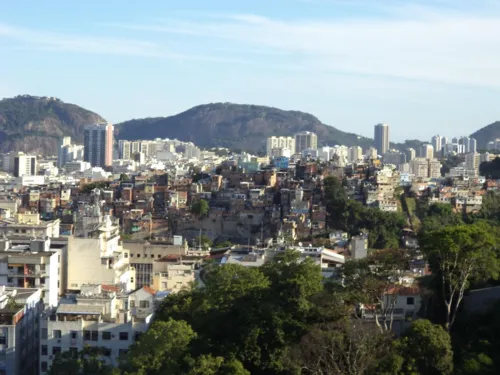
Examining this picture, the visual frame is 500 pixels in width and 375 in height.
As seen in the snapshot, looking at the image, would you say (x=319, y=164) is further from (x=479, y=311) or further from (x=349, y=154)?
(x=349, y=154)

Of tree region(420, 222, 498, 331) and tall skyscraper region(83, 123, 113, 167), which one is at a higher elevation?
tall skyscraper region(83, 123, 113, 167)

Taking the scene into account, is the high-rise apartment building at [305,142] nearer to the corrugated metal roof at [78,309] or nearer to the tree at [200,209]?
the tree at [200,209]

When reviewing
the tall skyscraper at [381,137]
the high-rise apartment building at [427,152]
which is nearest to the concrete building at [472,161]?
the high-rise apartment building at [427,152]

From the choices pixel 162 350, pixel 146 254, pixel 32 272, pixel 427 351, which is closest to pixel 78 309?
pixel 162 350

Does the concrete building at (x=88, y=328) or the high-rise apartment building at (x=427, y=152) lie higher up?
the high-rise apartment building at (x=427, y=152)

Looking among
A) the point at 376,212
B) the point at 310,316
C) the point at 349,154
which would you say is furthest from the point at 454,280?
the point at 349,154

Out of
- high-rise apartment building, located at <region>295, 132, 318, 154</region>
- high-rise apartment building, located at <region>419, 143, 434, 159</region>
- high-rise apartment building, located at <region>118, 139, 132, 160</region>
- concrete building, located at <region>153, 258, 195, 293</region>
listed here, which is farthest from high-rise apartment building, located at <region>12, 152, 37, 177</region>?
concrete building, located at <region>153, 258, 195, 293</region>

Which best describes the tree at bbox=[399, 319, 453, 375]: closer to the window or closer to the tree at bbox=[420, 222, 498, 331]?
the tree at bbox=[420, 222, 498, 331]
